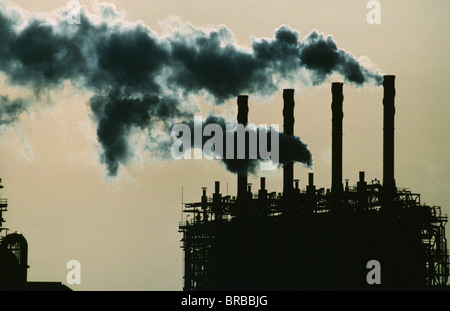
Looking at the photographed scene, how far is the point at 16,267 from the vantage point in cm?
5909

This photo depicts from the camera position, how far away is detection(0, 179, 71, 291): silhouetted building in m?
58.2

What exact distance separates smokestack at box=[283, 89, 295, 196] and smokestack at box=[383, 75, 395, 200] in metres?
4.53

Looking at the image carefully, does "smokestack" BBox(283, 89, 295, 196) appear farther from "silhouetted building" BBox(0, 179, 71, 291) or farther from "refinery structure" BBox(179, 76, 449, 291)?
"silhouetted building" BBox(0, 179, 71, 291)

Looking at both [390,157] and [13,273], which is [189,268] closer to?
[390,157]

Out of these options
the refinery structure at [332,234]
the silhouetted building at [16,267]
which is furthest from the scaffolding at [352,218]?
the silhouetted building at [16,267]

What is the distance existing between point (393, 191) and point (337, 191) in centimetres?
277

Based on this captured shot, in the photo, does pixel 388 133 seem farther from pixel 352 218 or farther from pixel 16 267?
pixel 16 267

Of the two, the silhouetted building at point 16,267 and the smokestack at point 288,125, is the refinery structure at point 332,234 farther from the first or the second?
the silhouetted building at point 16,267

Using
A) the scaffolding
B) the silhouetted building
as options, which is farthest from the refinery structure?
the silhouetted building

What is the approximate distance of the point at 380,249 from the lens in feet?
218

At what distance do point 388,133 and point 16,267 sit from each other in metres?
19.8

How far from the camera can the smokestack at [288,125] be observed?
6981cm
